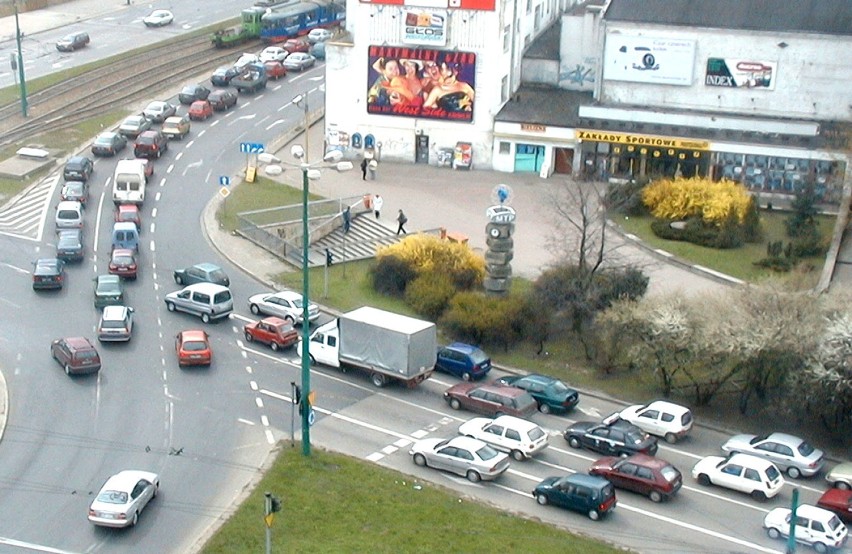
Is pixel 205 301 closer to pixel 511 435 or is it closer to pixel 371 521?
pixel 511 435

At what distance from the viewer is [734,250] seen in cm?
5984

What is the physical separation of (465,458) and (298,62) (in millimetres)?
55604

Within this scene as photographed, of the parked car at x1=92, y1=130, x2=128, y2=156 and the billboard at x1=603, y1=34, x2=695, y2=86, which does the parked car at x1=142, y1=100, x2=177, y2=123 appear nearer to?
the parked car at x1=92, y1=130, x2=128, y2=156

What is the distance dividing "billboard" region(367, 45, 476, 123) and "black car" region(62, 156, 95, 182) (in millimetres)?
15549

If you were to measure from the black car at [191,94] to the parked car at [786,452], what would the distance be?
48.9 m

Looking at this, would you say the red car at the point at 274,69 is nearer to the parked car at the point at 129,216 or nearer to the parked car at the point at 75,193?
the parked car at the point at 75,193

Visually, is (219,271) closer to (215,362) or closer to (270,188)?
(215,362)

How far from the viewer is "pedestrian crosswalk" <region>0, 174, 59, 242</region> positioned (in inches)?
2375

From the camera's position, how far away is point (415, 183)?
68.9m

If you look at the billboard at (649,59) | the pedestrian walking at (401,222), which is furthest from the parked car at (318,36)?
the pedestrian walking at (401,222)

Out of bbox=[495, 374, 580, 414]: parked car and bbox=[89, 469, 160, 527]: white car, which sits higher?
bbox=[89, 469, 160, 527]: white car

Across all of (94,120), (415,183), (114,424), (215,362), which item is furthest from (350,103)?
(114,424)

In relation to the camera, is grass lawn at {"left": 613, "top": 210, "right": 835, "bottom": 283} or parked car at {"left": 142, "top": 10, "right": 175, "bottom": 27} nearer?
grass lawn at {"left": 613, "top": 210, "right": 835, "bottom": 283}

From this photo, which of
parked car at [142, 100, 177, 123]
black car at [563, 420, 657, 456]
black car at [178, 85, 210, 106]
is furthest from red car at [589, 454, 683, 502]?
black car at [178, 85, 210, 106]
